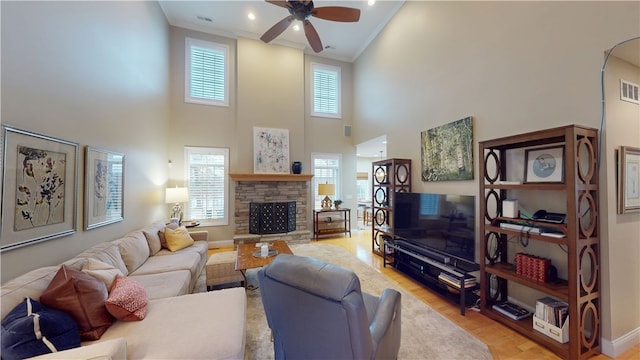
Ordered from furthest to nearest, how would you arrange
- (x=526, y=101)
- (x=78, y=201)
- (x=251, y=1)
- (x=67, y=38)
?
(x=251, y=1), (x=526, y=101), (x=78, y=201), (x=67, y=38)

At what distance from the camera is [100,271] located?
1.84 metres

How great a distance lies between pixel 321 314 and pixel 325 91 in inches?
253

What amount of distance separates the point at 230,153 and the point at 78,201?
11.8 ft

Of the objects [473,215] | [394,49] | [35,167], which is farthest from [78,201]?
[394,49]

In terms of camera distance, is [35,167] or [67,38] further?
[67,38]

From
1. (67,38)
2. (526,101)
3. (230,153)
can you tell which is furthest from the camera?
(230,153)

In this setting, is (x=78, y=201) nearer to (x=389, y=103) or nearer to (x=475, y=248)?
(x=475, y=248)

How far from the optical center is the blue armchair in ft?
3.85

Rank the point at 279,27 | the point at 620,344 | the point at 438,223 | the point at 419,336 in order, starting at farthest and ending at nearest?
1. the point at 279,27
2. the point at 438,223
3. the point at 419,336
4. the point at 620,344

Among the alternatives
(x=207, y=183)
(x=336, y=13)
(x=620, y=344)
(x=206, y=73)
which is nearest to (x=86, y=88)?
(x=336, y=13)

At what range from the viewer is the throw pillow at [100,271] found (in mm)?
1746

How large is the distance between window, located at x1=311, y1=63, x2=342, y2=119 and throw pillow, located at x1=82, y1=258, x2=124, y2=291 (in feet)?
18.1

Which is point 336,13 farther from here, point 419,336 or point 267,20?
point 419,336

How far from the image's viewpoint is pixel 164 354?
1343 mm
